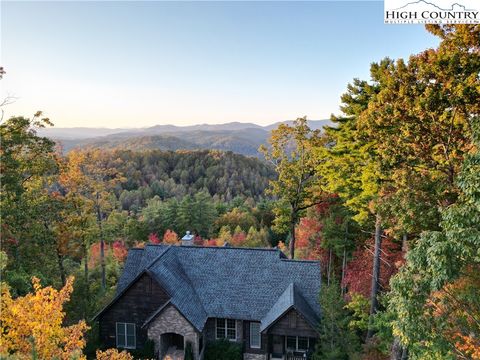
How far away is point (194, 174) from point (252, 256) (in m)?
107

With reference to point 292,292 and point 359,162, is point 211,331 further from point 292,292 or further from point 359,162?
point 359,162

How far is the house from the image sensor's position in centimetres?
2188

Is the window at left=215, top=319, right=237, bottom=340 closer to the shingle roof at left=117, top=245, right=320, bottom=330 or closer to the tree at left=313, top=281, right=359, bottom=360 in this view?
the shingle roof at left=117, top=245, right=320, bottom=330

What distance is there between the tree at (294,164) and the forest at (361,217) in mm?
112

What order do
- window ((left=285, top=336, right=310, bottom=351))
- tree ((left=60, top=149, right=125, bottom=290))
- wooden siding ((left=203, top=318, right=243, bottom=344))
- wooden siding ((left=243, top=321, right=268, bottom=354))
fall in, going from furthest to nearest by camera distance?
tree ((left=60, top=149, right=125, bottom=290)) < wooden siding ((left=203, top=318, right=243, bottom=344)) < wooden siding ((left=243, top=321, right=268, bottom=354)) < window ((left=285, top=336, right=310, bottom=351))

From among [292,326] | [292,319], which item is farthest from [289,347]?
[292,319]

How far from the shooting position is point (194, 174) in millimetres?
131000

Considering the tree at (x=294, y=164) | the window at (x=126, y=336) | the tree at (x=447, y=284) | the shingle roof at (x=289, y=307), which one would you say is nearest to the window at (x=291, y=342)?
the shingle roof at (x=289, y=307)

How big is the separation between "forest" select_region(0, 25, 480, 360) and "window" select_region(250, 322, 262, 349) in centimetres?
392

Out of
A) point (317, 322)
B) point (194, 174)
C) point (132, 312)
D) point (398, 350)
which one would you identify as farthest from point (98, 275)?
point (194, 174)

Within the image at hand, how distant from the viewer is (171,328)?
22.1 meters

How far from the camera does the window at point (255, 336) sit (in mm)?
22953

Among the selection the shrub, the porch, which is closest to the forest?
the porch

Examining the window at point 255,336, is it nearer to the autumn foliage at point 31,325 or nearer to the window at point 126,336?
the window at point 126,336
